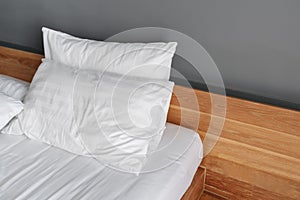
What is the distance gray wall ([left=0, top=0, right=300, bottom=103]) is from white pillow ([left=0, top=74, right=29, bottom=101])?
1.67 feet

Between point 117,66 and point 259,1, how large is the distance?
702 mm

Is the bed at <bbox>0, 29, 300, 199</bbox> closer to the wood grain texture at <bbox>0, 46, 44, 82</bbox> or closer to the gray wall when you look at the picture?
the gray wall

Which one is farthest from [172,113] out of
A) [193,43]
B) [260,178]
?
[260,178]

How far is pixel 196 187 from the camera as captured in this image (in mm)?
1553

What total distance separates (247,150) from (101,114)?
70cm

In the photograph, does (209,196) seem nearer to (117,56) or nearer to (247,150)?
(247,150)

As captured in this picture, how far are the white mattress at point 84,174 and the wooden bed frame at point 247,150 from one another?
0.13 metres

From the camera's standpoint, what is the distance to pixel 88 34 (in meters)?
1.92

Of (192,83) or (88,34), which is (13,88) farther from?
(192,83)

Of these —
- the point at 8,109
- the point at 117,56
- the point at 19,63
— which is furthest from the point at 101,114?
Result: the point at 19,63

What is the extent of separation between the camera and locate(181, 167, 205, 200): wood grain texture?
1452 millimetres

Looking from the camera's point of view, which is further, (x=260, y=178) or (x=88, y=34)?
(x=88, y=34)

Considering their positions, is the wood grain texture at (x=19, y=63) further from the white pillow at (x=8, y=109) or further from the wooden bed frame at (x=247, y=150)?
the wooden bed frame at (x=247, y=150)

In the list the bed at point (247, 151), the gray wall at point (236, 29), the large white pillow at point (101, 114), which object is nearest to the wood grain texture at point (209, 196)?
the bed at point (247, 151)
